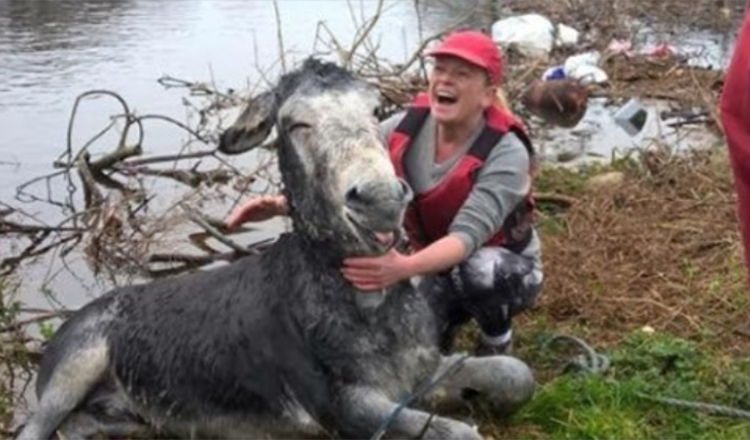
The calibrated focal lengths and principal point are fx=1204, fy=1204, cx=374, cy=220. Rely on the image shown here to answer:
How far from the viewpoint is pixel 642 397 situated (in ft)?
17.3

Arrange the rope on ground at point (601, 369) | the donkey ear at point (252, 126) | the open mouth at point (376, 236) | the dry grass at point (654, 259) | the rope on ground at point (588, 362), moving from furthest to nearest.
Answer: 1. the dry grass at point (654, 259)
2. the rope on ground at point (588, 362)
3. the rope on ground at point (601, 369)
4. the donkey ear at point (252, 126)
5. the open mouth at point (376, 236)

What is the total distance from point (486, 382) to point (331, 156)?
131cm

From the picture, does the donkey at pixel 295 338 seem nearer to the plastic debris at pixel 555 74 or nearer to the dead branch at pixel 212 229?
the dead branch at pixel 212 229

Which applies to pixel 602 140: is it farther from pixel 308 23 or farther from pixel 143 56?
pixel 308 23

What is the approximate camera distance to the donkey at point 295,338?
4.39 metres

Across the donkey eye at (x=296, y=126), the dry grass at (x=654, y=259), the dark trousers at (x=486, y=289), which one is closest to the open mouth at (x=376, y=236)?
the donkey eye at (x=296, y=126)

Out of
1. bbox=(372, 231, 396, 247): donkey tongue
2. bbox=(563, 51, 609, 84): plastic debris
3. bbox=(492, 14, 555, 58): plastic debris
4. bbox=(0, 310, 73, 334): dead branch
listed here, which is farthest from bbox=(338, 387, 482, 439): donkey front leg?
bbox=(492, 14, 555, 58): plastic debris

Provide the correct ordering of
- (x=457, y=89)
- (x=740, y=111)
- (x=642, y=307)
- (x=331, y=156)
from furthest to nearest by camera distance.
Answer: (x=642, y=307) < (x=457, y=89) < (x=331, y=156) < (x=740, y=111)

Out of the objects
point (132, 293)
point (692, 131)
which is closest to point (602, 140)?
point (692, 131)

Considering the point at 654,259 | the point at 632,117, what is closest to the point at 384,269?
the point at 654,259

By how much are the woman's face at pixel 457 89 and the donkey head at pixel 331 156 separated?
2.15 ft

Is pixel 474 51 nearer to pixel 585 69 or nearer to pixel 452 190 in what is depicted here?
pixel 452 190

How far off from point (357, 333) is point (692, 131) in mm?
8856

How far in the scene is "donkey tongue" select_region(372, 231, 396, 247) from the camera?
4234mm
